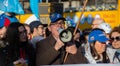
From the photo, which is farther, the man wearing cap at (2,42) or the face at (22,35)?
the face at (22,35)

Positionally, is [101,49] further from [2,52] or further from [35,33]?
[35,33]

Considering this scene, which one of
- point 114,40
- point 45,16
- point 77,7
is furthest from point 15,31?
point 77,7

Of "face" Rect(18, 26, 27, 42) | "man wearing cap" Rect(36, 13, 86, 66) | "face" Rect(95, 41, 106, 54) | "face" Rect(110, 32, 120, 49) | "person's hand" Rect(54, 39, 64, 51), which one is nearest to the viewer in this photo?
"person's hand" Rect(54, 39, 64, 51)

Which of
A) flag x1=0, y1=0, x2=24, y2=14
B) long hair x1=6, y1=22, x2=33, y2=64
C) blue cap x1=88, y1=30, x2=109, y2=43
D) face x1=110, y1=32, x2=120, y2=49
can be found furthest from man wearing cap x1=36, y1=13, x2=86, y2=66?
flag x1=0, y1=0, x2=24, y2=14

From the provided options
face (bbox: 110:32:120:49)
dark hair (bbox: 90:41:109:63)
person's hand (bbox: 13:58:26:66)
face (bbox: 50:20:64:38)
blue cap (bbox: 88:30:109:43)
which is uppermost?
face (bbox: 50:20:64:38)

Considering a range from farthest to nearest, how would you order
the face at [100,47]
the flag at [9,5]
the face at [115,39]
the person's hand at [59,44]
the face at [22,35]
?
the flag at [9,5], the face at [115,39], the face at [100,47], the face at [22,35], the person's hand at [59,44]

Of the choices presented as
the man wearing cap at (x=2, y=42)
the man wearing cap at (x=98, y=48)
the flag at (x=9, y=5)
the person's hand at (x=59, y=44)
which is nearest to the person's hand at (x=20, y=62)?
the man wearing cap at (x=2, y=42)

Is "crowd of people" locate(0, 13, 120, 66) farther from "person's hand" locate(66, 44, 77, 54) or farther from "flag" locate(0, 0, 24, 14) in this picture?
"flag" locate(0, 0, 24, 14)

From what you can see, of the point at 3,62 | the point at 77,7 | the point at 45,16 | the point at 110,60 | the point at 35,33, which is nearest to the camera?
the point at 3,62

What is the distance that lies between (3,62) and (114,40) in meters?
2.50

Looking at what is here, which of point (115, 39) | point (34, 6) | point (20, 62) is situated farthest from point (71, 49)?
point (34, 6)

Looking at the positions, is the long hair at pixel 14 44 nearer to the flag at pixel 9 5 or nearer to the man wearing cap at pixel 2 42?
the man wearing cap at pixel 2 42

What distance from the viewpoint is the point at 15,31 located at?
4363mm

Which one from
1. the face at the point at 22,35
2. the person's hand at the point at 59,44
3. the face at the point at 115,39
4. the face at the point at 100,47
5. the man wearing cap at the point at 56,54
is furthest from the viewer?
the face at the point at 115,39
